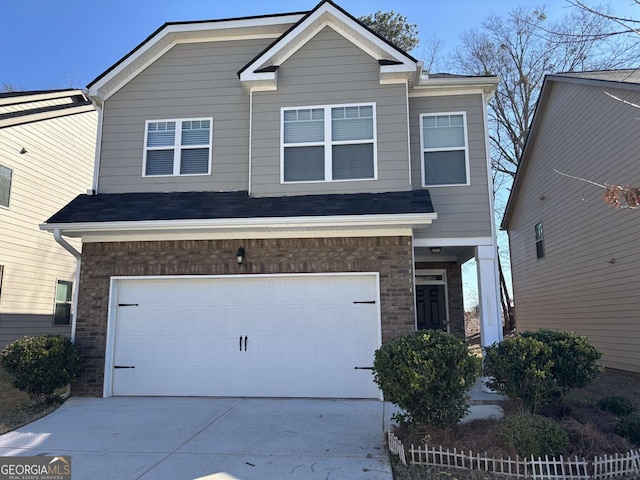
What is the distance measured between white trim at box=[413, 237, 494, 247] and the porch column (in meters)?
0.11

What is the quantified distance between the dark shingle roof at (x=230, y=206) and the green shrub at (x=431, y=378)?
2.93 meters

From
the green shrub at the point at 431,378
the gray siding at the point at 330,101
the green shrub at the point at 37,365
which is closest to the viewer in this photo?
the green shrub at the point at 431,378

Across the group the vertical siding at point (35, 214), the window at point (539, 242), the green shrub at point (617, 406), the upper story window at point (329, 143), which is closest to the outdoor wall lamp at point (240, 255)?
the upper story window at point (329, 143)

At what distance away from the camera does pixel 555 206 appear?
44.6 feet

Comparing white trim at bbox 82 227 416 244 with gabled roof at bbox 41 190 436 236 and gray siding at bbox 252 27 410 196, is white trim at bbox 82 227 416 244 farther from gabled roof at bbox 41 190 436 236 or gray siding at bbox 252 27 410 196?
gray siding at bbox 252 27 410 196

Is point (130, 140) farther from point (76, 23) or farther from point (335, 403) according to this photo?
point (76, 23)

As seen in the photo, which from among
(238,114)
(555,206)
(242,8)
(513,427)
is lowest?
(513,427)

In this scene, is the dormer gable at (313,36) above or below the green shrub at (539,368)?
above

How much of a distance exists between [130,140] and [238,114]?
221 centimetres

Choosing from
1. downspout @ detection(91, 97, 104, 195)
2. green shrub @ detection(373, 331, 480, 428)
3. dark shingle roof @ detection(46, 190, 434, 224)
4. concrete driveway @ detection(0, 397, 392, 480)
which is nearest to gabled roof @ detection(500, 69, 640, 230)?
dark shingle roof @ detection(46, 190, 434, 224)

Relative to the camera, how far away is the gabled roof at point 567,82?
388 inches

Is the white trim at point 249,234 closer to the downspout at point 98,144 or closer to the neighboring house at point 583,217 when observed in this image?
the downspout at point 98,144

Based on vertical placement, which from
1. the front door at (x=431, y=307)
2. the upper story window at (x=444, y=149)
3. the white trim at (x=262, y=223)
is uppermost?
the upper story window at (x=444, y=149)

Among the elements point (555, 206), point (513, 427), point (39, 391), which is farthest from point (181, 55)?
point (555, 206)
